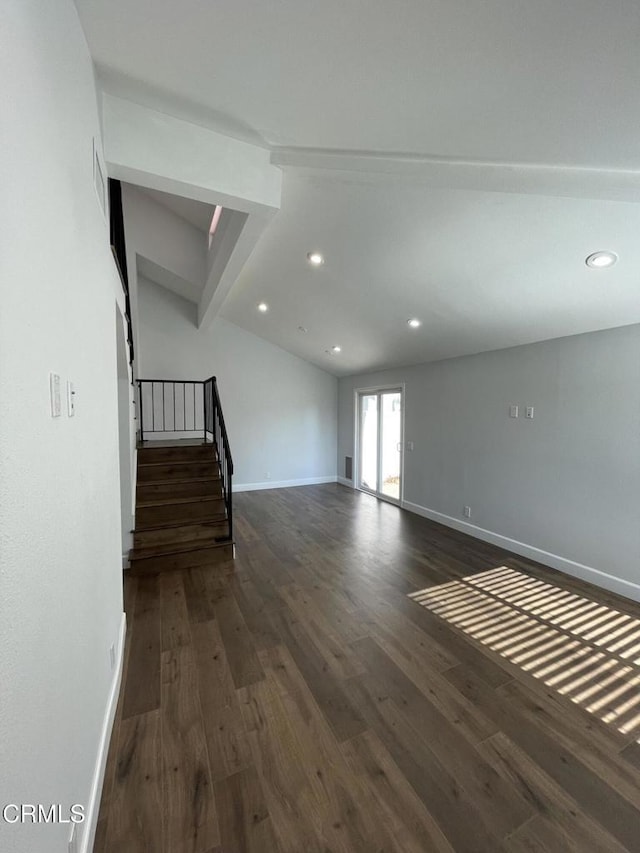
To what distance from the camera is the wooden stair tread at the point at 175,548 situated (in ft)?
11.4

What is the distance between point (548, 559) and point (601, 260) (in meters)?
2.87

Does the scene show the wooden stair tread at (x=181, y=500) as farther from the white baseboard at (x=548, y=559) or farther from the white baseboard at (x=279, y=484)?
the white baseboard at (x=548, y=559)

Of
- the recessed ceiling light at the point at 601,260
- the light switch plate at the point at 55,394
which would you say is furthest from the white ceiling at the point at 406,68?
the light switch plate at the point at 55,394

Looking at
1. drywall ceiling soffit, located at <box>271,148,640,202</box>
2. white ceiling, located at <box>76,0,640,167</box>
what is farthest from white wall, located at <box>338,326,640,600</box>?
white ceiling, located at <box>76,0,640,167</box>

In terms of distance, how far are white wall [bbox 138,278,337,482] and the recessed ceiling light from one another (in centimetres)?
532

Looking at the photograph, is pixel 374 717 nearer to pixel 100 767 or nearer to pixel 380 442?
pixel 100 767

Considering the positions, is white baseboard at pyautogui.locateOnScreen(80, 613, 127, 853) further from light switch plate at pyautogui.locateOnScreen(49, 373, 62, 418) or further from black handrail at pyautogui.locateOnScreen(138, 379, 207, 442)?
black handrail at pyautogui.locateOnScreen(138, 379, 207, 442)

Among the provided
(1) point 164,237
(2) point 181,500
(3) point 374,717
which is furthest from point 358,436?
(3) point 374,717

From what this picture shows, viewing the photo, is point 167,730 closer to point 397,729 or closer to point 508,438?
point 397,729

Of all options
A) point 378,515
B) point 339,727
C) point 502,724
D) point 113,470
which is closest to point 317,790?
point 339,727

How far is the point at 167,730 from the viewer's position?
5.65 feet

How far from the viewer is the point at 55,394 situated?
0.99m

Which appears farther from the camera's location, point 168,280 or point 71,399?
point 168,280

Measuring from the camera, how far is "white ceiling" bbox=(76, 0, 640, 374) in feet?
3.70
